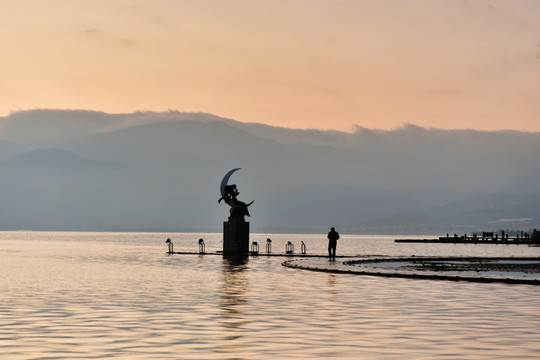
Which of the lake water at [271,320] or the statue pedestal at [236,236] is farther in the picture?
the statue pedestal at [236,236]

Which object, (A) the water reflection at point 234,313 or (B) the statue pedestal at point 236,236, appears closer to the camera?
(A) the water reflection at point 234,313

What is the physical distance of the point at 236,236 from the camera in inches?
3130

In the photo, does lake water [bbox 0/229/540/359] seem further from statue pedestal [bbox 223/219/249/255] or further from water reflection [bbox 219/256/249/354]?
statue pedestal [bbox 223/219/249/255]

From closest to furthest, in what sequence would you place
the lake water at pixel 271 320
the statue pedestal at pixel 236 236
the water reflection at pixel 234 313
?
the lake water at pixel 271 320
the water reflection at pixel 234 313
the statue pedestal at pixel 236 236

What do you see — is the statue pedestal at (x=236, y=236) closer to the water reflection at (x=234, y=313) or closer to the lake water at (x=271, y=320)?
the water reflection at (x=234, y=313)

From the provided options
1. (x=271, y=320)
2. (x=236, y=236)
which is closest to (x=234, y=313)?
(x=271, y=320)

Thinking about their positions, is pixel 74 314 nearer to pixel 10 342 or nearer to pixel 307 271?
pixel 10 342

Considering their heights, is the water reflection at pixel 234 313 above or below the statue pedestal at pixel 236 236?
below

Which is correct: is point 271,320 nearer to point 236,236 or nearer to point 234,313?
point 234,313

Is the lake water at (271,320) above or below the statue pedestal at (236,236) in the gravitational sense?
below

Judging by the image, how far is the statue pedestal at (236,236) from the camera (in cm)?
7881

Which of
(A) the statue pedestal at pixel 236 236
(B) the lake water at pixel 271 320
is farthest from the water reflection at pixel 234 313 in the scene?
(A) the statue pedestal at pixel 236 236

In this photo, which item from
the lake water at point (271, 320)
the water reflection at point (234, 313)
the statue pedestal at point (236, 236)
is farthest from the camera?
the statue pedestal at point (236, 236)

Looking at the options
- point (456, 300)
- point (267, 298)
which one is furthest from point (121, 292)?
point (456, 300)
